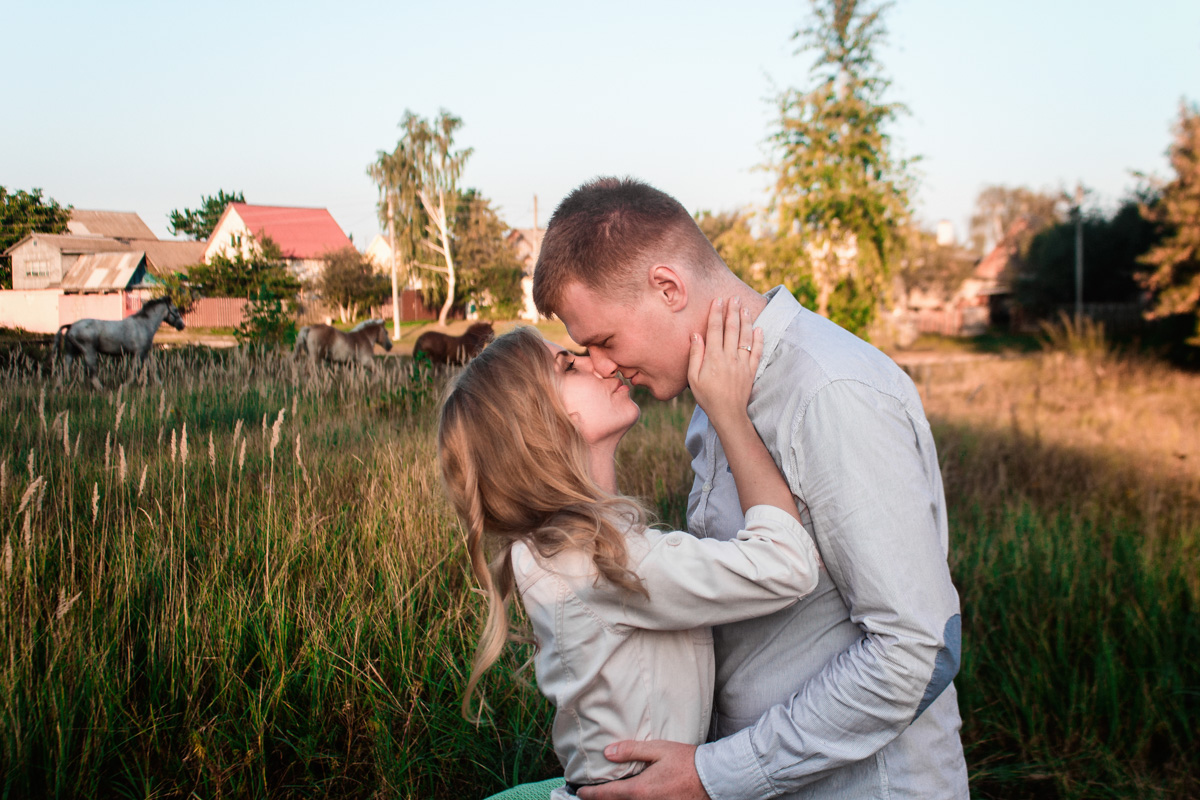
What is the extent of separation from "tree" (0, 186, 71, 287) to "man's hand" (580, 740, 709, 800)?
786 cm

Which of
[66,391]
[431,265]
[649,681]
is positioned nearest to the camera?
[649,681]

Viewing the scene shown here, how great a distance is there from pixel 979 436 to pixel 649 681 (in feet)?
24.2

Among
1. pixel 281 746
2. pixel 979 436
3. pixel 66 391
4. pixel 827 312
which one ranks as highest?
pixel 827 312

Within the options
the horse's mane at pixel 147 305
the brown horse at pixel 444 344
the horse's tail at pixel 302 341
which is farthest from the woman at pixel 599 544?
the brown horse at pixel 444 344

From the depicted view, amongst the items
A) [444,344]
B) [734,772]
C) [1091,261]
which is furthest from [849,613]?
[1091,261]

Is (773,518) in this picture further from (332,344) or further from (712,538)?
(332,344)

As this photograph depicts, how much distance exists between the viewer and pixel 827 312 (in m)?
12.6

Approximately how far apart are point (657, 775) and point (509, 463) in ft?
2.60

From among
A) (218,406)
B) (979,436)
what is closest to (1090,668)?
(979,436)

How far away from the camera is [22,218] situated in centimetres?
704

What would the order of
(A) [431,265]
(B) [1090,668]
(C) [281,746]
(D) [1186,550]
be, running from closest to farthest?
(C) [281,746], (B) [1090,668], (D) [1186,550], (A) [431,265]

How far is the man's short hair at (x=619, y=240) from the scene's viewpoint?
178 cm

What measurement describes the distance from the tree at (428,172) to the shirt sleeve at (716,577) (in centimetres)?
4047

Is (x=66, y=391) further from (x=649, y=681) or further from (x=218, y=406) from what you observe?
(x=649, y=681)
